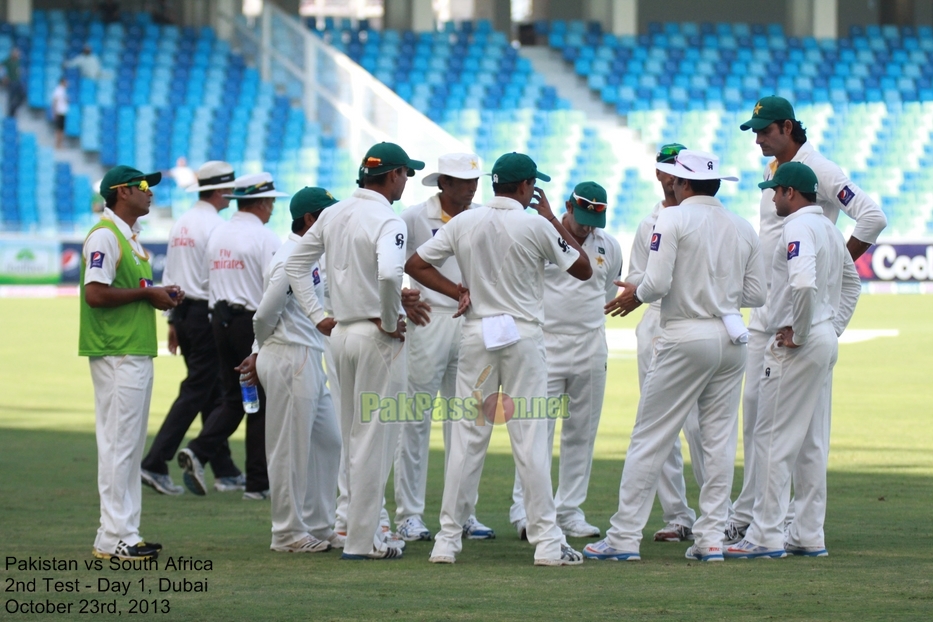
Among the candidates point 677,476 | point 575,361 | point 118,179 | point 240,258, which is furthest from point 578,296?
point 118,179

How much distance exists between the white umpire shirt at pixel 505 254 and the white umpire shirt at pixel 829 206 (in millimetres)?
1428

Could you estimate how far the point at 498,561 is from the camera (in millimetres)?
6977

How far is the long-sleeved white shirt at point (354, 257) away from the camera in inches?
269

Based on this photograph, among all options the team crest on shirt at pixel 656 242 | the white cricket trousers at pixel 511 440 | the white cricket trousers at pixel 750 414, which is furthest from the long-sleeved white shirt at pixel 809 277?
the white cricket trousers at pixel 511 440

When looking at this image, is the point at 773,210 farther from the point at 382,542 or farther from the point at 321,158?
the point at 321,158

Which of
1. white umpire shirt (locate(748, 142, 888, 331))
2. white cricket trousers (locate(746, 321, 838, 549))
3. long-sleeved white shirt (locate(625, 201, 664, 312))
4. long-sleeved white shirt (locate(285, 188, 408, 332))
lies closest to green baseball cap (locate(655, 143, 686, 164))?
long-sleeved white shirt (locate(625, 201, 664, 312))

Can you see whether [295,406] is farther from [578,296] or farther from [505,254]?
[578,296]

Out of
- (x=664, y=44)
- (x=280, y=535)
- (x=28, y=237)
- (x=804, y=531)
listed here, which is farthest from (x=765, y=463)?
(x=664, y=44)

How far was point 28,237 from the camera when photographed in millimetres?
28094

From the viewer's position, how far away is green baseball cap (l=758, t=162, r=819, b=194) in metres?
6.97

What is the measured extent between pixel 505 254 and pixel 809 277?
154cm

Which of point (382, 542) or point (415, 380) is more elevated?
point (415, 380)

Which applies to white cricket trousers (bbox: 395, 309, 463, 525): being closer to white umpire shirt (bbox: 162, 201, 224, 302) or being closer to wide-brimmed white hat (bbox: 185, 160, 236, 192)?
white umpire shirt (bbox: 162, 201, 224, 302)

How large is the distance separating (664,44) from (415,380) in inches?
1222
